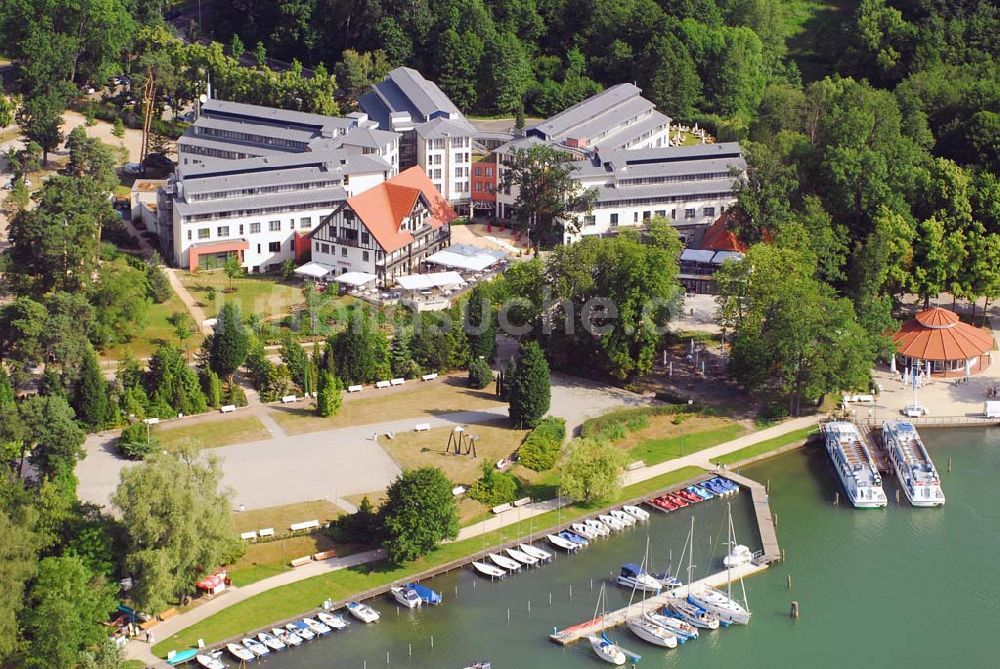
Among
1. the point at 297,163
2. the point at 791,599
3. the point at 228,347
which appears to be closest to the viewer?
the point at 791,599

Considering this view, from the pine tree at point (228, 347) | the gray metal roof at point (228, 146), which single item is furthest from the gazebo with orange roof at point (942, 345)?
the gray metal roof at point (228, 146)

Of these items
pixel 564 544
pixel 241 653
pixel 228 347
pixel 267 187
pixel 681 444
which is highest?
pixel 267 187

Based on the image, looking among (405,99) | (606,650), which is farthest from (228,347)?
(405,99)

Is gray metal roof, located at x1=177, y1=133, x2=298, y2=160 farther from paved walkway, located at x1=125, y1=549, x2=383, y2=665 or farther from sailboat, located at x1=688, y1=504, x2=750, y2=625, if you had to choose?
sailboat, located at x1=688, y1=504, x2=750, y2=625

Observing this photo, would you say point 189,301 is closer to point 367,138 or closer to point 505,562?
point 367,138

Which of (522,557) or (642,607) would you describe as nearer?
(642,607)

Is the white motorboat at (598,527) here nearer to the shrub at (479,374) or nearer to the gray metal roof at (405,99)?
the shrub at (479,374)
